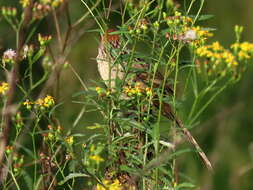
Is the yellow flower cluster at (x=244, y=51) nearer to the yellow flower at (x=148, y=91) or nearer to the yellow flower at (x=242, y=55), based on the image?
the yellow flower at (x=242, y=55)

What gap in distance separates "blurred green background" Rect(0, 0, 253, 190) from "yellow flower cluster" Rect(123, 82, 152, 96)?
7.98 ft

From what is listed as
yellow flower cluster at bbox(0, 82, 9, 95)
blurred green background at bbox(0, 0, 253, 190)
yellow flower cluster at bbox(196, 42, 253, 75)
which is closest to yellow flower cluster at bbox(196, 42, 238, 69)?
yellow flower cluster at bbox(196, 42, 253, 75)

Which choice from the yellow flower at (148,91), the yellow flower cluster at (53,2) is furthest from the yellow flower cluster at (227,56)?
the yellow flower cluster at (53,2)

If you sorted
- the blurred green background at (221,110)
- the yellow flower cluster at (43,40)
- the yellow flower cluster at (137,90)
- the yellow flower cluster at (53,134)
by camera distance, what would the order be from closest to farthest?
A: the yellow flower cluster at (53,134), the yellow flower cluster at (137,90), the yellow flower cluster at (43,40), the blurred green background at (221,110)

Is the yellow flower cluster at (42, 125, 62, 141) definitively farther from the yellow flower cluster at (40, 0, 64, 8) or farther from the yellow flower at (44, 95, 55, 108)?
the yellow flower cluster at (40, 0, 64, 8)

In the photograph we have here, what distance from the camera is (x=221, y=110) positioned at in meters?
6.74

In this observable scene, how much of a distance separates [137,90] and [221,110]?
3666mm

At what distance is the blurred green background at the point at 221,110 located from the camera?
20.7ft

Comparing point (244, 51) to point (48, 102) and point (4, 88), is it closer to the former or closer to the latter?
point (48, 102)

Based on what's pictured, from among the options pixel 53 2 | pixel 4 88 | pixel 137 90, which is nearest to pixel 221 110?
pixel 137 90

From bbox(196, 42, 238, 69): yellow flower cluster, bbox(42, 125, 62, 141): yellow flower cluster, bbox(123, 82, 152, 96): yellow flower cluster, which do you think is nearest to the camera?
bbox(42, 125, 62, 141): yellow flower cluster

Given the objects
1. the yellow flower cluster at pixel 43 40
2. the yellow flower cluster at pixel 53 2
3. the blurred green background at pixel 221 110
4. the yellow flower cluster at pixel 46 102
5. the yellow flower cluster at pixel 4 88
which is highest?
the yellow flower cluster at pixel 53 2

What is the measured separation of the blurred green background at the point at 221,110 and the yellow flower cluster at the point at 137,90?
7.98 ft

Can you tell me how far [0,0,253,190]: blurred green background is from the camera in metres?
6.32
